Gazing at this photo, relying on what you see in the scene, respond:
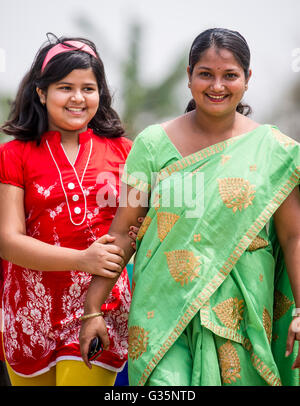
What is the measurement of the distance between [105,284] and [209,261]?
1.68 feet

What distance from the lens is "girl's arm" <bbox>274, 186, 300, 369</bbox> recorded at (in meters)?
2.79

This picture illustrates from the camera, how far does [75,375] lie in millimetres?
3078

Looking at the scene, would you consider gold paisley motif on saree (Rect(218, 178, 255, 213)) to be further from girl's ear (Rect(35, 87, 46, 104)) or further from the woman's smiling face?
girl's ear (Rect(35, 87, 46, 104))

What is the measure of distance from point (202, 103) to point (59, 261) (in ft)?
3.35

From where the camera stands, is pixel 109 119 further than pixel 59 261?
Yes

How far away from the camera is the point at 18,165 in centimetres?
320

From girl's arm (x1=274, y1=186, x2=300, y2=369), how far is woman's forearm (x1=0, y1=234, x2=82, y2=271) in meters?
0.96

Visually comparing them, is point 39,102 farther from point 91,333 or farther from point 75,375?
point 75,375

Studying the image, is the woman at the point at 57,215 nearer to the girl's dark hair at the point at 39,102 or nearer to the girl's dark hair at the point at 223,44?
the girl's dark hair at the point at 39,102

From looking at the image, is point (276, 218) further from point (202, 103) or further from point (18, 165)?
point (18, 165)

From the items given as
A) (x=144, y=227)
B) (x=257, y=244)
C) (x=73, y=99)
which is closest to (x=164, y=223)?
(x=144, y=227)

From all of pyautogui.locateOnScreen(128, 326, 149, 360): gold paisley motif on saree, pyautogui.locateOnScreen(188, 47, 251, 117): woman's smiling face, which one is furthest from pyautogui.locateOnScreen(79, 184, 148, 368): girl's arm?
pyautogui.locateOnScreen(188, 47, 251, 117): woman's smiling face
